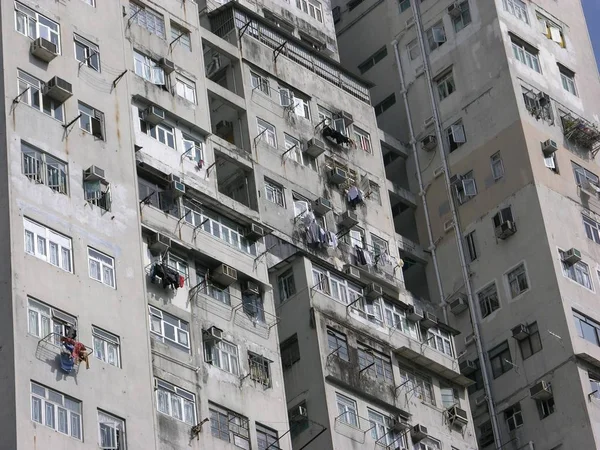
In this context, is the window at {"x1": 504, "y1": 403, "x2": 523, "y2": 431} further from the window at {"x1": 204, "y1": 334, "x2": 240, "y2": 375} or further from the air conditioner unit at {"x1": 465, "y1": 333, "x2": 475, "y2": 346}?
the window at {"x1": 204, "y1": 334, "x2": 240, "y2": 375}

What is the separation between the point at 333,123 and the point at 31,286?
17.7m

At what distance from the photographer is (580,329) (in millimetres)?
44906

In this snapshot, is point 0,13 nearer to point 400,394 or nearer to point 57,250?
point 57,250

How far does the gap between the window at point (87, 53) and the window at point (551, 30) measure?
20.7 metres

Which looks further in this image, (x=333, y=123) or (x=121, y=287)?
(x=333, y=123)

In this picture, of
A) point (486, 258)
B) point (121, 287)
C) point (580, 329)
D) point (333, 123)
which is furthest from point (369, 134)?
point (121, 287)

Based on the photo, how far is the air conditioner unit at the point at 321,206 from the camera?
44469 millimetres

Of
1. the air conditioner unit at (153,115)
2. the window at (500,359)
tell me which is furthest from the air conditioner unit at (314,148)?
the window at (500,359)

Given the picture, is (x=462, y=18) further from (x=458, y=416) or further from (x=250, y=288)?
(x=250, y=288)

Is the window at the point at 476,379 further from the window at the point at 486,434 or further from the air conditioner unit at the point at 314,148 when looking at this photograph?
the air conditioner unit at the point at 314,148

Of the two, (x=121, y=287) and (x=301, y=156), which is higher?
(x=301, y=156)

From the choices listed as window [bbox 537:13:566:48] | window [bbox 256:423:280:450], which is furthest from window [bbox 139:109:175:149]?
window [bbox 537:13:566:48]

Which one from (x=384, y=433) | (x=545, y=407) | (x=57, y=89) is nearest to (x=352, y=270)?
(x=384, y=433)

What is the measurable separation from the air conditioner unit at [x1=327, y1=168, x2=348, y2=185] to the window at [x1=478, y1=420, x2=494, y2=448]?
806cm
